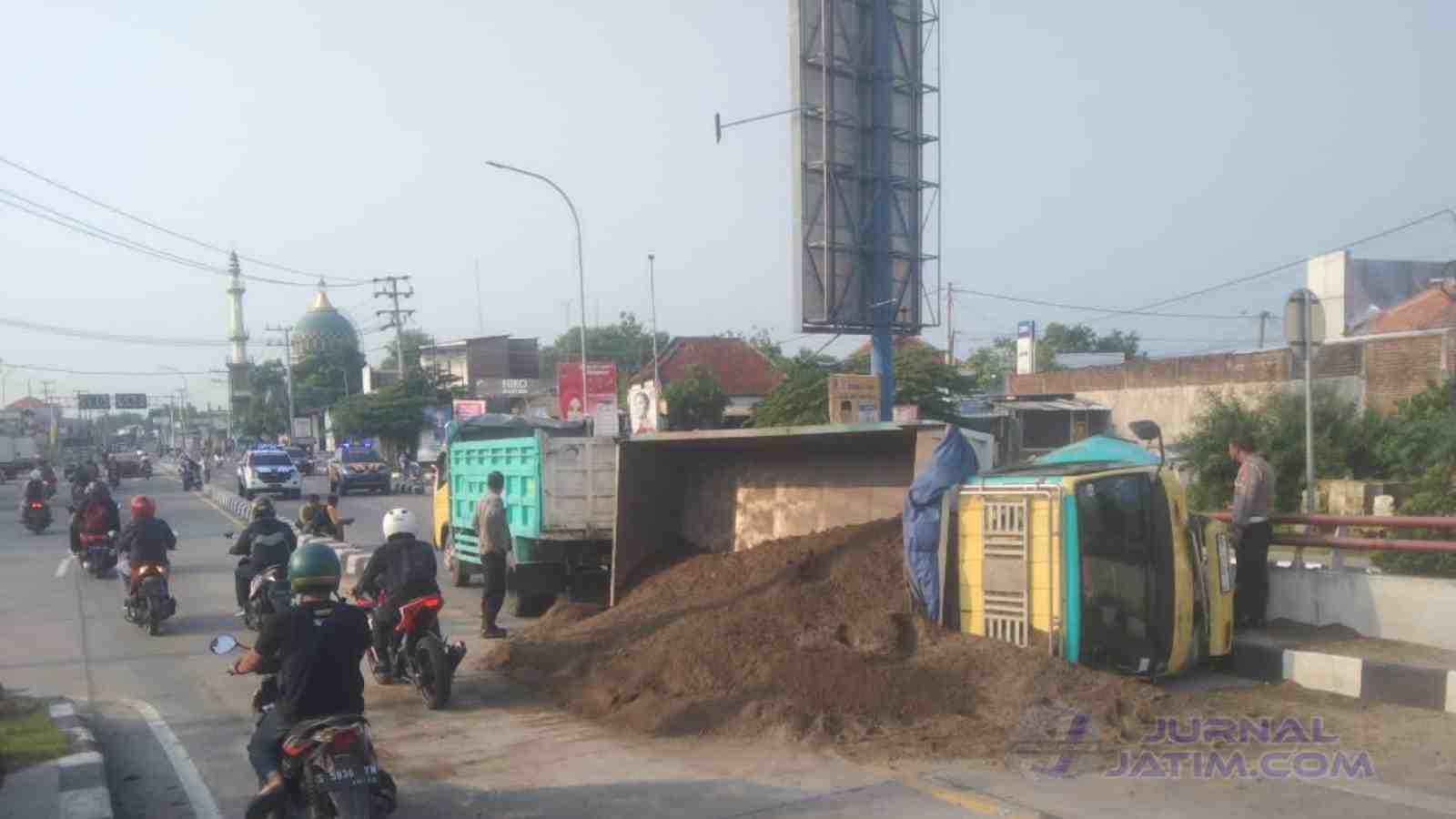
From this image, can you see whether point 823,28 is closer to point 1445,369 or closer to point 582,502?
point 582,502

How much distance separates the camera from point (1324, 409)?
23719 mm

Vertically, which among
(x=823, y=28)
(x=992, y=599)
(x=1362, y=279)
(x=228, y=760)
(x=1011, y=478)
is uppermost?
(x=823, y=28)

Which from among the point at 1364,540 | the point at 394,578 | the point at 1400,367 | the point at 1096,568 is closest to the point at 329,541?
the point at 394,578

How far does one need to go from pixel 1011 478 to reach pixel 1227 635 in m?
2.05

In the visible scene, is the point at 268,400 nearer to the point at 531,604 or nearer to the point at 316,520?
the point at 316,520

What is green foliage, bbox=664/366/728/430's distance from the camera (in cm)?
4766

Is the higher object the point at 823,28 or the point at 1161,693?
Result: the point at 823,28

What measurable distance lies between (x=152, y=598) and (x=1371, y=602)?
11.7 meters

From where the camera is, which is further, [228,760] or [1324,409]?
[1324,409]

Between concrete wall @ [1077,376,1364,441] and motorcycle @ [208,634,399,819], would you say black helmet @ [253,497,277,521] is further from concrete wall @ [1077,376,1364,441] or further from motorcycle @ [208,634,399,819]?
concrete wall @ [1077,376,1364,441]

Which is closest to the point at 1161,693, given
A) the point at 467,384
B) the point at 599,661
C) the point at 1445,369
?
the point at 599,661

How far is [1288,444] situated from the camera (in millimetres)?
23016

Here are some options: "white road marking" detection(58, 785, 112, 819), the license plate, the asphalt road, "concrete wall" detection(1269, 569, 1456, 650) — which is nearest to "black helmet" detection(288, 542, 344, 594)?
the license plate

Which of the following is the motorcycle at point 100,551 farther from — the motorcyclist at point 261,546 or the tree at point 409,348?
the tree at point 409,348
